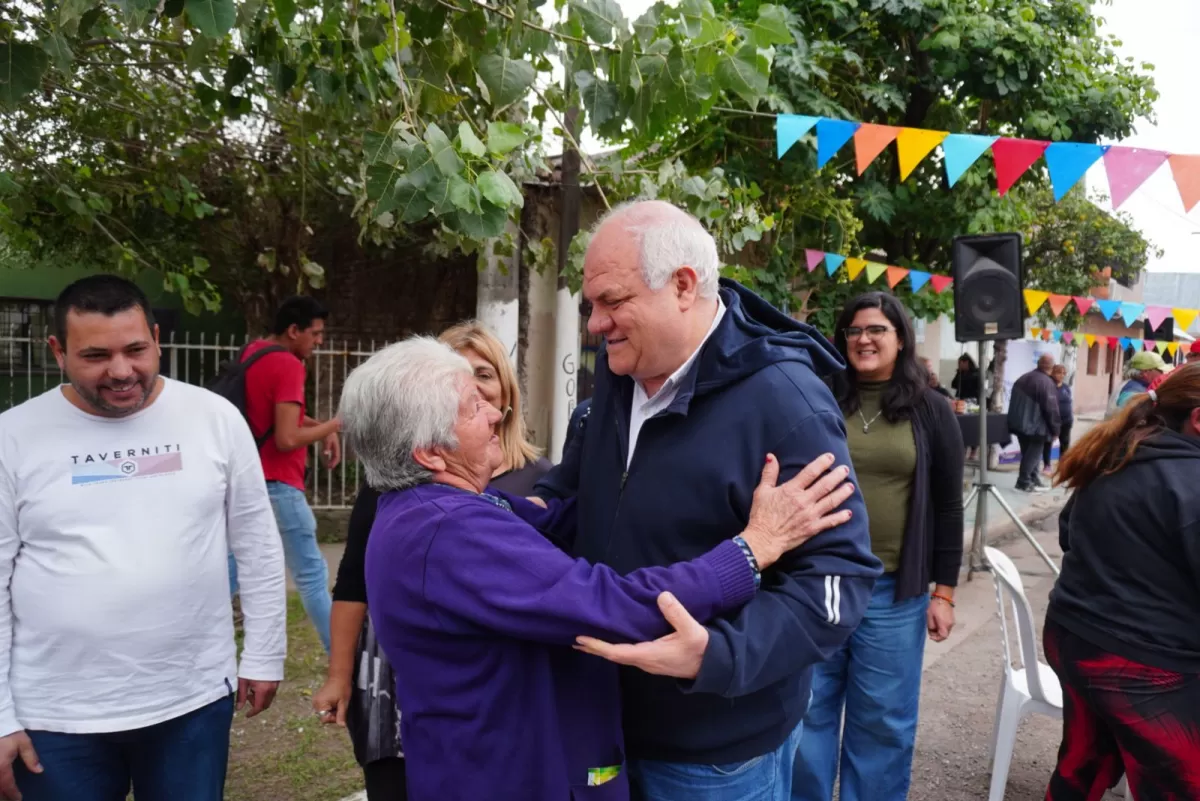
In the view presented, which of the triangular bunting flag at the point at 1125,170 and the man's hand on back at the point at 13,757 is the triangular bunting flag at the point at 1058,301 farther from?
the man's hand on back at the point at 13,757

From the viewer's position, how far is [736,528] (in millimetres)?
1600

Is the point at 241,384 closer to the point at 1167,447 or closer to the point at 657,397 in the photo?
the point at 657,397

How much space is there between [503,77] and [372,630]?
141 centimetres

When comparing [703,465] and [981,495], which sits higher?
[703,465]

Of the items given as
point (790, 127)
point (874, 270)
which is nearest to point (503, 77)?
point (790, 127)

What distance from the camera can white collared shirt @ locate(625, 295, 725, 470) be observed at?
1.69m

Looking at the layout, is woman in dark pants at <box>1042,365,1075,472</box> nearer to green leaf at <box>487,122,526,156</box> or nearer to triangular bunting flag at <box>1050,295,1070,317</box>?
triangular bunting flag at <box>1050,295,1070,317</box>

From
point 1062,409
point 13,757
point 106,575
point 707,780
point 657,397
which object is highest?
point 657,397

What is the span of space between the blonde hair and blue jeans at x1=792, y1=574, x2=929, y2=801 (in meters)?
1.28

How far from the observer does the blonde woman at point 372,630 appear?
2.02 meters

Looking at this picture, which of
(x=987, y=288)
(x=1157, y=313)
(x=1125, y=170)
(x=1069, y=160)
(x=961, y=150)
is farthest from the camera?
(x=1157, y=313)

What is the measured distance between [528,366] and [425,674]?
288 inches

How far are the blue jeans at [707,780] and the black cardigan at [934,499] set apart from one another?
4.49 ft

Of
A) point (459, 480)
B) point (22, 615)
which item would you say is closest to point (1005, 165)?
point (459, 480)
